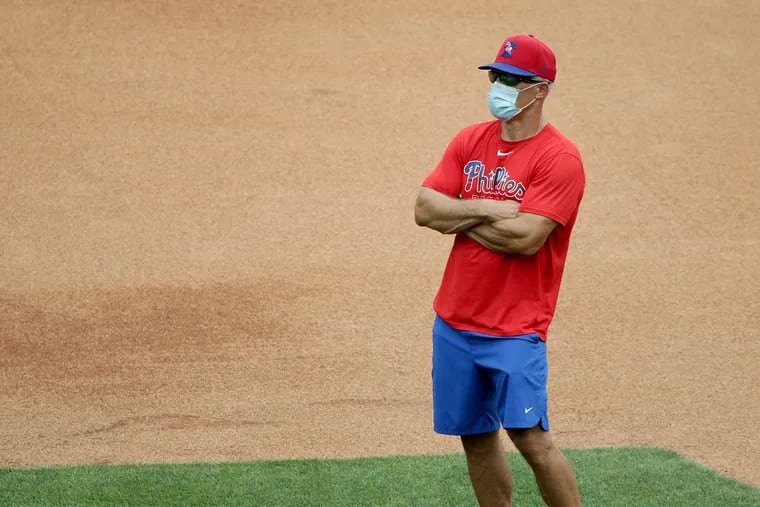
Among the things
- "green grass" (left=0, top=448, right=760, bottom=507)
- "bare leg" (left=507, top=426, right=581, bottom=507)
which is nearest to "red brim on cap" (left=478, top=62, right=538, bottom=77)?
"bare leg" (left=507, top=426, right=581, bottom=507)

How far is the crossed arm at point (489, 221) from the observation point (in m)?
4.45

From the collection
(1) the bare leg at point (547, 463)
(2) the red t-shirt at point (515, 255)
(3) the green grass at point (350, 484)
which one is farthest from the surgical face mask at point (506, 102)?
(3) the green grass at point (350, 484)

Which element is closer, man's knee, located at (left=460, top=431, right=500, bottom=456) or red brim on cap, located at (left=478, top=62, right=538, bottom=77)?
red brim on cap, located at (left=478, top=62, right=538, bottom=77)

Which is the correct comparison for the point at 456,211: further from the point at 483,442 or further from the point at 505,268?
the point at 483,442

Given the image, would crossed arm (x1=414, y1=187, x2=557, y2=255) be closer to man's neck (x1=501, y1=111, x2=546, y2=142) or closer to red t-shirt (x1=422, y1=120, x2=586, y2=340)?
red t-shirt (x1=422, y1=120, x2=586, y2=340)

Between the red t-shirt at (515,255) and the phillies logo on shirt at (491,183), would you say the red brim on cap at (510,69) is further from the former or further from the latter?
the phillies logo on shirt at (491,183)

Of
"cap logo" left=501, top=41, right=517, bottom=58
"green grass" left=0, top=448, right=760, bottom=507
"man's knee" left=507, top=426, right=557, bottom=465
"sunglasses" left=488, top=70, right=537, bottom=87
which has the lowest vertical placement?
"green grass" left=0, top=448, right=760, bottom=507

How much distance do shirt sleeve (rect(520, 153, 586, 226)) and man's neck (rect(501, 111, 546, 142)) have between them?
216 mm

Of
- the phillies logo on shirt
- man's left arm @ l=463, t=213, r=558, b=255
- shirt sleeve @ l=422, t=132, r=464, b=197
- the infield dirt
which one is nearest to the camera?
man's left arm @ l=463, t=213, r=558, b=255

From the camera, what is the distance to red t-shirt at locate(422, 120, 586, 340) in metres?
4.48

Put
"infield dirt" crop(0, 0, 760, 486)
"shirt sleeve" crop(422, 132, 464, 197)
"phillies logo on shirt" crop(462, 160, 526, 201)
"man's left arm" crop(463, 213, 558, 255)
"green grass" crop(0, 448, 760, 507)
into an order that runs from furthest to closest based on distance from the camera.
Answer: "infield dirt" crop(0, 0, 760, 486) → "green grass" crop(0, 448, 760, 507) → "shirt sleeve" crop(422, 132, 464, 197) → "phillies logo on shirt" crop(462, 160, 526, 201) → "man's left arm" crop(463, 213, 558, 255)

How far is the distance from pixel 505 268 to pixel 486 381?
50 centimetres

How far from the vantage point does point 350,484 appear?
224 inches

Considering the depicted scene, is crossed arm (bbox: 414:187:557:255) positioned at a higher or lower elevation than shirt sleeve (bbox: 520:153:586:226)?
lower
